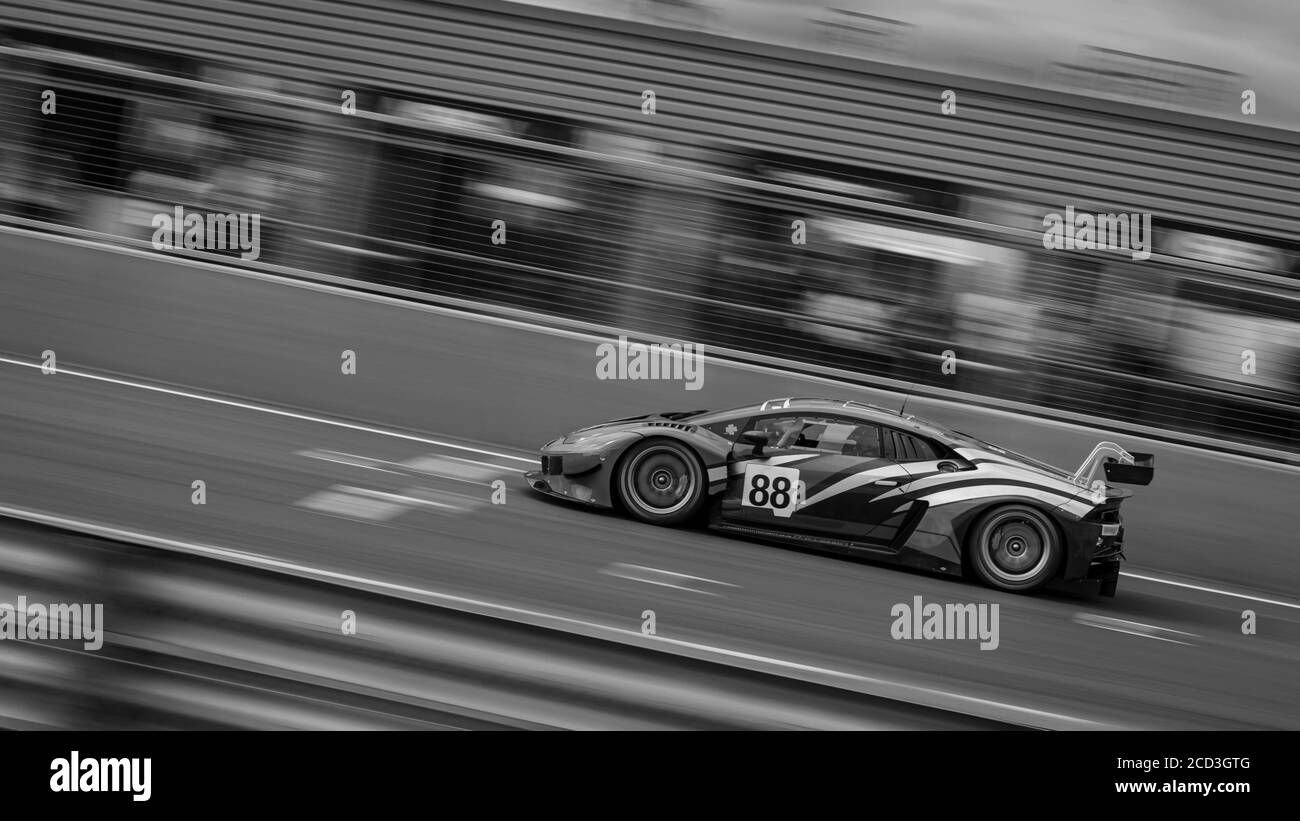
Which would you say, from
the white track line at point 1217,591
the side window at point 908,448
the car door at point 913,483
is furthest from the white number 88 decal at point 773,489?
the white track line at point 1217,591

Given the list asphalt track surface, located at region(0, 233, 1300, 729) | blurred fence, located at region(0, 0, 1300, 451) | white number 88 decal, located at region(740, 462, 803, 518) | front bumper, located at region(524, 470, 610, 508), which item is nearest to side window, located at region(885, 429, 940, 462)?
white number 88 decal, located at region(740, 462, 803, 518)

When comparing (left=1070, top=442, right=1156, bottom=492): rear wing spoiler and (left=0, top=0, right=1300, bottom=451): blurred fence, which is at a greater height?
(left=0, top=0, right=1300, bottom=451): blurred fence

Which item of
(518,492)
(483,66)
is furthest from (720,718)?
(483,66)

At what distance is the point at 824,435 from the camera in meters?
7.91

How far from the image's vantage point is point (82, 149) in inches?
432

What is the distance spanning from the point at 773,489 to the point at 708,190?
359cm

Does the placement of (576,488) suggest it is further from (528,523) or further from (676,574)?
(676,574)

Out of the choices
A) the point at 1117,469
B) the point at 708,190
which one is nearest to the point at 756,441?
the point at 1117,469

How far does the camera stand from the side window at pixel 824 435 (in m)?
7.85

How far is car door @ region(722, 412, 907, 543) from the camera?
774 centimetres

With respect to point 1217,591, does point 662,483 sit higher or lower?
higher

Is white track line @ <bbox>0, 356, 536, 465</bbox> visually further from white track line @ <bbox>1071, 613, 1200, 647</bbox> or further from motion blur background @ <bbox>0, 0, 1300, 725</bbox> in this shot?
white track line @ <bbox>1071, 613, 1200, 647</bbox>

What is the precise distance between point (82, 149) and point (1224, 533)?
10.5m
